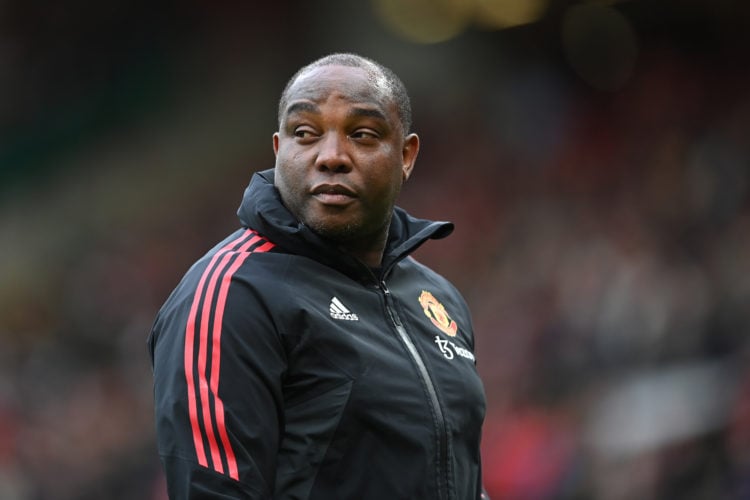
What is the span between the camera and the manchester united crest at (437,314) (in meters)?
2.86

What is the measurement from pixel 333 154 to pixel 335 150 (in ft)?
0.04

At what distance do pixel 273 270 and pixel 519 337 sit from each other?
5.87 m

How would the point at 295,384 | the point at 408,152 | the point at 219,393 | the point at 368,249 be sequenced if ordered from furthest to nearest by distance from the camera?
the point at 408,152
the point at 368,249
the point at 295,384
the point at 219,393

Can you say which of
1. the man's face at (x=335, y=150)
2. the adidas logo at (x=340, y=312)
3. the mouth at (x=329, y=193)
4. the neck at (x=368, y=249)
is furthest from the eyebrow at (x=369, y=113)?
the adidas logo at (x=340, y=312)

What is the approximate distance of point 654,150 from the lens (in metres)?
7.87

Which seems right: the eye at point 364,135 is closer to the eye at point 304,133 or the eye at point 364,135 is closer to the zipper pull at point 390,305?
the eye at point 304,133

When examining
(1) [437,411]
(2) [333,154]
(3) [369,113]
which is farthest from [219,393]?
(3) [369,113]

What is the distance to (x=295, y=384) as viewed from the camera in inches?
93.5

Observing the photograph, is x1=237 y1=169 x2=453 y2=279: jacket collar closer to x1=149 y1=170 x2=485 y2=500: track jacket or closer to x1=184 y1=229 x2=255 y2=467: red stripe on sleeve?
x1=149 y1=170 x2=485 y2=500: track jacket

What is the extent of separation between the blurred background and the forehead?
4.83m

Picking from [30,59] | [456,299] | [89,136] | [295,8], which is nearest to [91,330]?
[89,136]

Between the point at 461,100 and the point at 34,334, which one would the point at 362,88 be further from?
the point at 34,334

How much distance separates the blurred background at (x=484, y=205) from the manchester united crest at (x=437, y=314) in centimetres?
434

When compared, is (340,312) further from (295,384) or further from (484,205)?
(484,205)
